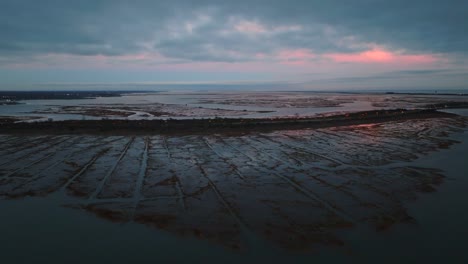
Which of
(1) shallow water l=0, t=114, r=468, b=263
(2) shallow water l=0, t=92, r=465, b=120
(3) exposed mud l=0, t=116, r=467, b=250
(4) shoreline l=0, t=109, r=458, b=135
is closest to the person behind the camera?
(1) shallow water l=0, t=114, r=468, b=263

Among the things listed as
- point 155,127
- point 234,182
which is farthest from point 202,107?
point 234,182

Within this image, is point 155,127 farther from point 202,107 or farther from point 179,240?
point 202,107

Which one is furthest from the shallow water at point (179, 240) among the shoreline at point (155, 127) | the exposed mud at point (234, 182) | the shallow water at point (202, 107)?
the shallow water at point (202, 107)

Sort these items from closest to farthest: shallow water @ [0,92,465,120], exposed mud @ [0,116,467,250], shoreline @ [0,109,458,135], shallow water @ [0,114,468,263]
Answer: shallow water @ [0,114,468,263], exposed mud @ [0,116,467,250], shoreline @ [0,109,458,135], shallow water @ [0,92,465,120]

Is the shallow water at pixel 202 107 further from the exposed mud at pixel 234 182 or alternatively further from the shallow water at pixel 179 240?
the shallow water at pixel 179 240

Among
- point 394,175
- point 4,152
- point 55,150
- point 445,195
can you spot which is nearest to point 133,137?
point 55,150

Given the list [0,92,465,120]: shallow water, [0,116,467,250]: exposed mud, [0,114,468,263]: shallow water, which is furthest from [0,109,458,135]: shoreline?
[0,114,468,263]: shallow water

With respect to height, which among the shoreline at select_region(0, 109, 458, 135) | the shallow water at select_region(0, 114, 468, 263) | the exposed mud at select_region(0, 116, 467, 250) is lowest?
the shallow water at select_region(0, 114, 468, 263)

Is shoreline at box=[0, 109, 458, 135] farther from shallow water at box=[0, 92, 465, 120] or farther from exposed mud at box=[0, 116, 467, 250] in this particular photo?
shallow water at box=[0, 92, 465, 120]

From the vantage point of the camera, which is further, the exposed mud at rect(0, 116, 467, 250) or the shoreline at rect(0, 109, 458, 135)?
the shoreline at rect(0, 109, 458, 135)

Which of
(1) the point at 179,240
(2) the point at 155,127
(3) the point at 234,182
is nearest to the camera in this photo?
(1) the point at 179,240

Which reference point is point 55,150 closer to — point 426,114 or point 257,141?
point 257,141
